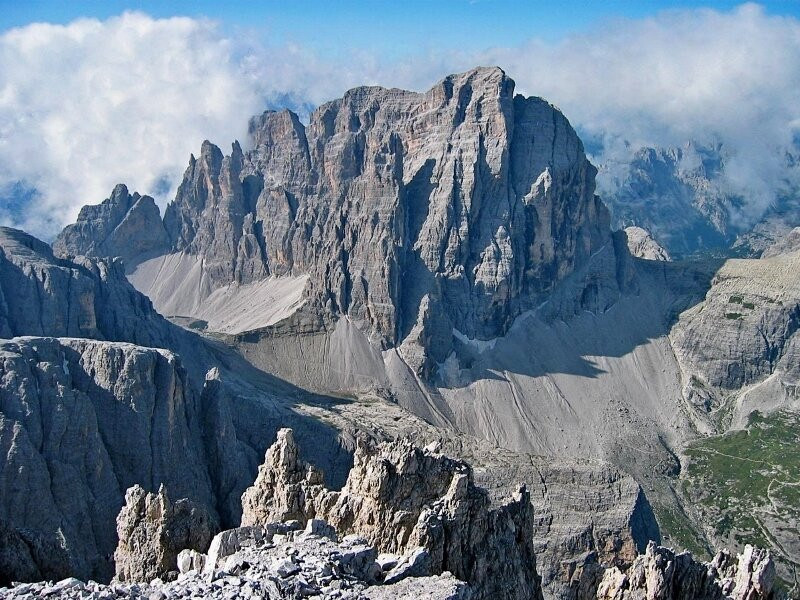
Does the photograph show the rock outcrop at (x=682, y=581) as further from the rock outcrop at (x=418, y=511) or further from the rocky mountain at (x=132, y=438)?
the rocky mountain at (x=132, y=438)

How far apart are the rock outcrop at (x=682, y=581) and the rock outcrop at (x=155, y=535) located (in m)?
21.9

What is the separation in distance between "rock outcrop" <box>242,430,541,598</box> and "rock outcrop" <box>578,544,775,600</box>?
5019 millimetres

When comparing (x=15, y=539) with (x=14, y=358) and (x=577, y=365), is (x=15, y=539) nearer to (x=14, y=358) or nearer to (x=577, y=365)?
(x=14, y=358)

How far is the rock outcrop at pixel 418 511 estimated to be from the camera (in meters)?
45.8

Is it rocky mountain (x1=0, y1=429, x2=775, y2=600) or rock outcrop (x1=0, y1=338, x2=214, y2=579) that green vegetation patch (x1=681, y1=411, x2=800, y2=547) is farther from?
rocky mountain (x1=0, y1=429, x2=775, y2=600)

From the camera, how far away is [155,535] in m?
48.7

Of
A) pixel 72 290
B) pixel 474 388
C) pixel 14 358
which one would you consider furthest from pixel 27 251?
pixel 474 388

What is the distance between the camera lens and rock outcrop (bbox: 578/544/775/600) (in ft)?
151

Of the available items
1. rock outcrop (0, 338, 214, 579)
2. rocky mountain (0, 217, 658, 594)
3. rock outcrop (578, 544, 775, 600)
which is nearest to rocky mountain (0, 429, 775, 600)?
rock outcrop (578, 544, 775, 600)

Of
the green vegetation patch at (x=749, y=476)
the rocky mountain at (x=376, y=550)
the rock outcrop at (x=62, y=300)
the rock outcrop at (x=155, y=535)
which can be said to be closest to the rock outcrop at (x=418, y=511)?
the rocky mountain at (x=376, y=550)

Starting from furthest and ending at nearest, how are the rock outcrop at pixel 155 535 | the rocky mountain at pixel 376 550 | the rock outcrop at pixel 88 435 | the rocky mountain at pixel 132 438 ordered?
1. the rocky mountain at pixel 132 438
2. the rock outcrop at pixel 88 435
3. the rock outcrop at pixel 155 535
4. the rocky mountain at pixel 376 550

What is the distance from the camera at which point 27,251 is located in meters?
143

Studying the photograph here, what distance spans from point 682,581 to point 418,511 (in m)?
14.1

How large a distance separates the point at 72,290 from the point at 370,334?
72.2m
